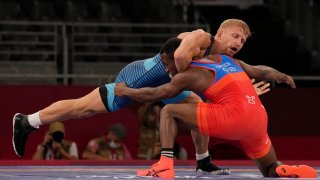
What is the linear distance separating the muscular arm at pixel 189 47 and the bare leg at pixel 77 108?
949mm

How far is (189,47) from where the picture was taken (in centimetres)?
574

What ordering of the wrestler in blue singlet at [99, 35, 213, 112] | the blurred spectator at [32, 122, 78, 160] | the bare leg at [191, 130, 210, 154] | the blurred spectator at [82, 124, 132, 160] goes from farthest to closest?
the blurred spectator at [82, 124, 132, 160] → the blurred spectator at [32, 122, 78, 160] → the bare leg at [191, 130, 210, 154] → the wrestler in blue singlet at [99, 35, 213, 112]

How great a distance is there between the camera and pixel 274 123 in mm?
10859

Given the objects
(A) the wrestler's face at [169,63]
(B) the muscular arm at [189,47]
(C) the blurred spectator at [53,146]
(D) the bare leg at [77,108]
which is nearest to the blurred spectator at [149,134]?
(C) the blurred spectator at [53,146]

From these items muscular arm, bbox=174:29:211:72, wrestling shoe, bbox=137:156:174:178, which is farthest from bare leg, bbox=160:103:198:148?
muscular arm, bbox=174:29:211:72

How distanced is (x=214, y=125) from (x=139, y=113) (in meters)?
4.51

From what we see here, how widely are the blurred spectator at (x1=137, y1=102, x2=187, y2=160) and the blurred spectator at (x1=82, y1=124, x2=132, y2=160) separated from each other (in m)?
0.31

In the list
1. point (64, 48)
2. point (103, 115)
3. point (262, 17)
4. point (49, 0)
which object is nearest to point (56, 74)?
point (64, 48)

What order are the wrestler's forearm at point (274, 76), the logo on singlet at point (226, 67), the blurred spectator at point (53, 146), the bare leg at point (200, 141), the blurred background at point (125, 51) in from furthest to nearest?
the blurred background at point (125, 51) → the blurred spectator at point (53, 146) → the bare leg at point (200, 141) → the wrestler's forearm at point (274, 76) → the logo on singlet at point (226, 67)

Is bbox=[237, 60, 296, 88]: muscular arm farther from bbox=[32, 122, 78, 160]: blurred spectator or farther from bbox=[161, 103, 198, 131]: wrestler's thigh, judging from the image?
bbox=[32, 122, 78, 160]: blurred spectator

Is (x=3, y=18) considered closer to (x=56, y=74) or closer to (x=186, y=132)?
(x=56, y=74)

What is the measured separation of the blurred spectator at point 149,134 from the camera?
9.91m

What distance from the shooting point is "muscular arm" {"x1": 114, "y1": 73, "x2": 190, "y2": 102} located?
5723mm

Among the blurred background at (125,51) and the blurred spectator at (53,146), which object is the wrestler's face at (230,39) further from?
the blurred spectator at (53,146)
